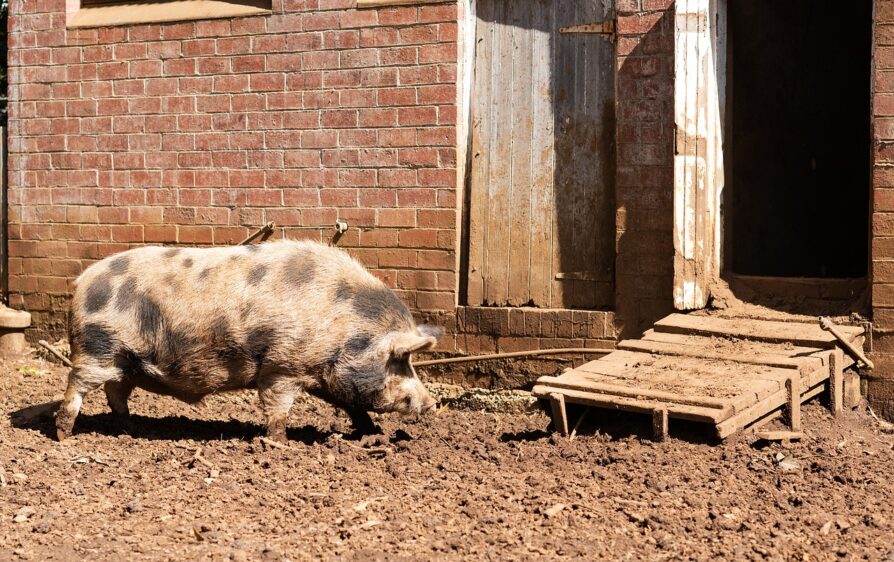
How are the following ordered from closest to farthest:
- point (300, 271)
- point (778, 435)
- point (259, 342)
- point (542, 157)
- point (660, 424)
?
1. point (660, 424)
2. point (778, 435)
3. point (259, 342)
4. point (300, 271)
5. point (542, 157)

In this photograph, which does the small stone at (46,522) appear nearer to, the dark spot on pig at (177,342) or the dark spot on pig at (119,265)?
the dark spot on pig at (177,342)

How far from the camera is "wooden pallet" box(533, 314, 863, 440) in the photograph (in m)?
5.15

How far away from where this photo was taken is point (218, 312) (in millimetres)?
5801

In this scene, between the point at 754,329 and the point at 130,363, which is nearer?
the point at 130,363

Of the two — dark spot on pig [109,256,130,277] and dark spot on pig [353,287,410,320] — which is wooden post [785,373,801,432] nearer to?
dark spot on pig [353,287,410,320]

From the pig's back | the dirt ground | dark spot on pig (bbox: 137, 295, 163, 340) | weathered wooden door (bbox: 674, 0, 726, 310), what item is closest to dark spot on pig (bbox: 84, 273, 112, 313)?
the pig's back

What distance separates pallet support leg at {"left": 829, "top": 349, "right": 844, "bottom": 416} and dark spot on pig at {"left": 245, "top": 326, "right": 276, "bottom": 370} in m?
3.10

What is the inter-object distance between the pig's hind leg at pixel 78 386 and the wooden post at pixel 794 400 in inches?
145

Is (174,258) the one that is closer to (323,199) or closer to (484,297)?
(323,199)

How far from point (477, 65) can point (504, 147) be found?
610 millimetres

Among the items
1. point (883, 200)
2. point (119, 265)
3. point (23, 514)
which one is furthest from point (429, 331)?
point (883, 200)

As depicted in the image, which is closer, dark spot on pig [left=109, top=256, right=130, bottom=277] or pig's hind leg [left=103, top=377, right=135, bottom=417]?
dark spot on pig [left=109, top=256, right=130, bottom=277]

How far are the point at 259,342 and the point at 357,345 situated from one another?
1.73 feet

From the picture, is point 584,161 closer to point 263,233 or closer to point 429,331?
point 429,331
